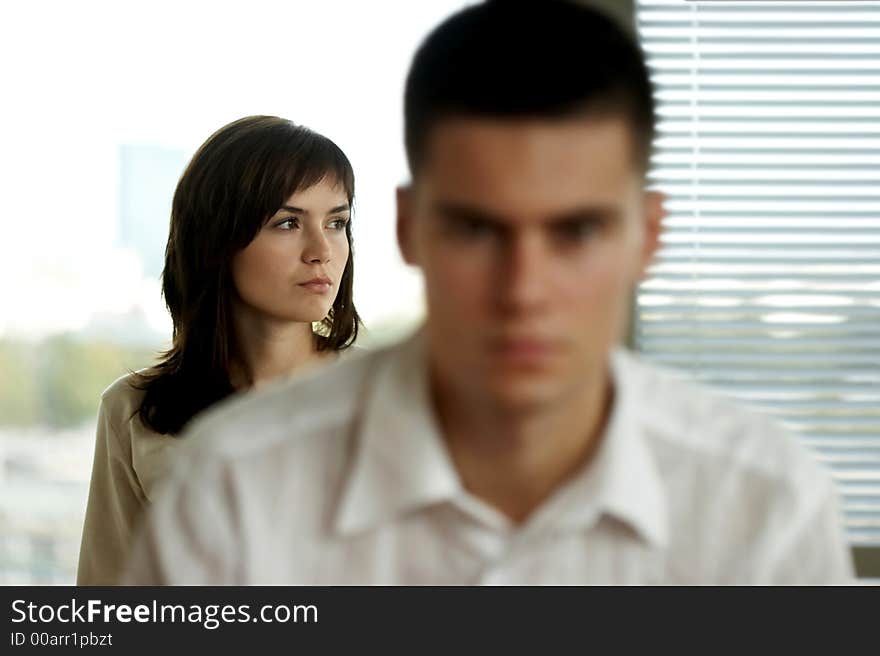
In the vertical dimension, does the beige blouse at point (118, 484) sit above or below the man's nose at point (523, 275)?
below

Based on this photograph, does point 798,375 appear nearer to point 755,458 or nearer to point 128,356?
point 755,458

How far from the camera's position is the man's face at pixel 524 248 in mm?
878

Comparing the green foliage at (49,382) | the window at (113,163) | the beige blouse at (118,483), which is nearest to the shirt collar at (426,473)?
the beige blouse at (118,483)

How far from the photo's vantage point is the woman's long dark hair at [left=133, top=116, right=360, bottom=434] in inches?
82.5

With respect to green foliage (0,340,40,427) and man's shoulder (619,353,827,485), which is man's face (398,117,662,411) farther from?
green foliage (0,340,40,427)

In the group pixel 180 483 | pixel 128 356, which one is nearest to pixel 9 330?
pixel 128 356

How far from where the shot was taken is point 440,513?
1.01 metres

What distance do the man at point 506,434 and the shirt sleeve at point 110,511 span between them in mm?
1086

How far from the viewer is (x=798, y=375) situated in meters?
2.26

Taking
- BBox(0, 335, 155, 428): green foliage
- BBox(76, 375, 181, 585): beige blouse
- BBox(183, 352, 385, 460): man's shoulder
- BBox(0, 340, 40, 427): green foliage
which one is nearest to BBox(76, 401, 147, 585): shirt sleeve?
BBox(76, 375, 181, 585): beige blouse

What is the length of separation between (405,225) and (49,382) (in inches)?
153

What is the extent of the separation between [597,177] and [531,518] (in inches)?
12.2

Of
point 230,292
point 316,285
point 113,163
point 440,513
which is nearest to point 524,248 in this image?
point 440,513

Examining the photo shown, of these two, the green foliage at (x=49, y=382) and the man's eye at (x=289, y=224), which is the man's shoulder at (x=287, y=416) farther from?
the green foliage at (x=49, y=382)
